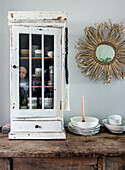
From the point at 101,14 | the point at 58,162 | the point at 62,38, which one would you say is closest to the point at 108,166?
the point at 58,162

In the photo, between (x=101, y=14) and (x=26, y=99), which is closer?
(x=26, y=99)

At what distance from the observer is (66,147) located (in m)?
1.19

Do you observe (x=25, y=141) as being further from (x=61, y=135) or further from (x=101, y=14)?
(x=101, y=14)

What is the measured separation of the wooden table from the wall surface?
1.78ft

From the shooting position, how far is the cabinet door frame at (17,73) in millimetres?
1341

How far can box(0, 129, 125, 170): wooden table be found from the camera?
113cm

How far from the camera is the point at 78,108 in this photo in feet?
5.74

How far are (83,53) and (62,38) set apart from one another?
41cm

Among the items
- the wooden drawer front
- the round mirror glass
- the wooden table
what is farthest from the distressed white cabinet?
the round mirror glass

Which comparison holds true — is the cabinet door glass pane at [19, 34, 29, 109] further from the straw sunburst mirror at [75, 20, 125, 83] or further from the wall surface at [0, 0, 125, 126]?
the straw sunburst mirror at [75, 20, 125, 83]

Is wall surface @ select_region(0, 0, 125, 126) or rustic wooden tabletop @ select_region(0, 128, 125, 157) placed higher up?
wall surface @ select_region(0, 0, 125, 126)

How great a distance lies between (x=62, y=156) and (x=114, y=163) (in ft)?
1.18

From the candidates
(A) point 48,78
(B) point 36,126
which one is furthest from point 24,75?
(B) point 36,126

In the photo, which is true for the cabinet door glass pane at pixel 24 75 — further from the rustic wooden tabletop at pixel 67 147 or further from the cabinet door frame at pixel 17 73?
the rustic wooden tabletop at pixel 67 147
